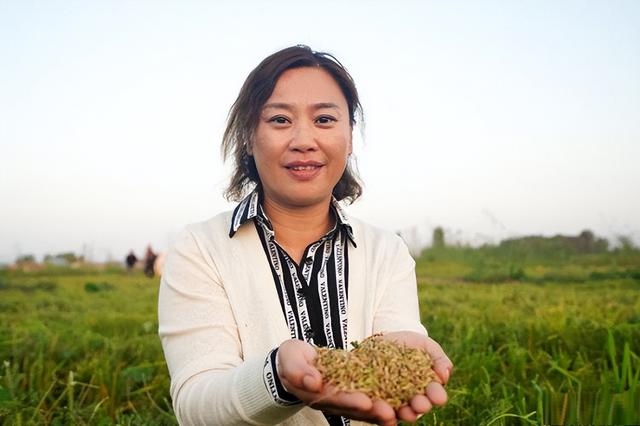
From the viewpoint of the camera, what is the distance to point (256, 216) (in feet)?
8.09

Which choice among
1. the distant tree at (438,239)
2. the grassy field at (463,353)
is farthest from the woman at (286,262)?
the distant tree at (438,239)

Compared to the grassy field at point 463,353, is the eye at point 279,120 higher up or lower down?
higher up

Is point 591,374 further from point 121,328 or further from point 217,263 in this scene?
point 121,328

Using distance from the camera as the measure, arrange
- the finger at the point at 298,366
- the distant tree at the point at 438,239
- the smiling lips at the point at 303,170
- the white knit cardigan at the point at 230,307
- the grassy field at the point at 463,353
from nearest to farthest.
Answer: the finger at the point at 298,366
the white knit cardigan at the point at 230,307
the smiling lips at the point at 303,170
the grassy field at the point at 463,353
the distant tree at the point at 438,239

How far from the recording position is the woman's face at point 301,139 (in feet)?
7.75

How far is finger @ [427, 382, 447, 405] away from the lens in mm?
1713

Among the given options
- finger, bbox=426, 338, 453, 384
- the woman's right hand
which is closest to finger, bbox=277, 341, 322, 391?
the woman's right hand

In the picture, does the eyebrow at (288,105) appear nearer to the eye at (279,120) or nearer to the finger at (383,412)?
the eye at (279,120)

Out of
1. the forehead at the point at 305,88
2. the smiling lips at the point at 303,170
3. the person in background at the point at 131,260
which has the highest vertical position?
the forehead at the point at 305,88

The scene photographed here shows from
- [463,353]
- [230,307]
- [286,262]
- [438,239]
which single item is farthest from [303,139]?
[438,239]

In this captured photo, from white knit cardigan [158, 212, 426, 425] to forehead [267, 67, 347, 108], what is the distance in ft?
1.73

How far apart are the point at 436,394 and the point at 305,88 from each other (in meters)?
1.27

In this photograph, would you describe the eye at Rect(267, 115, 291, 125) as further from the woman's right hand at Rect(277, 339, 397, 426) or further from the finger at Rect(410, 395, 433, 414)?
the finger at Rect(410, 395, 433, 414)

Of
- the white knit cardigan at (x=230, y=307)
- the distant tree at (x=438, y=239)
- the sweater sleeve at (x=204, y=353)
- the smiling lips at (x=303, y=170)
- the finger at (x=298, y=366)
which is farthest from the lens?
the distant tree at (x=438, y=239)
